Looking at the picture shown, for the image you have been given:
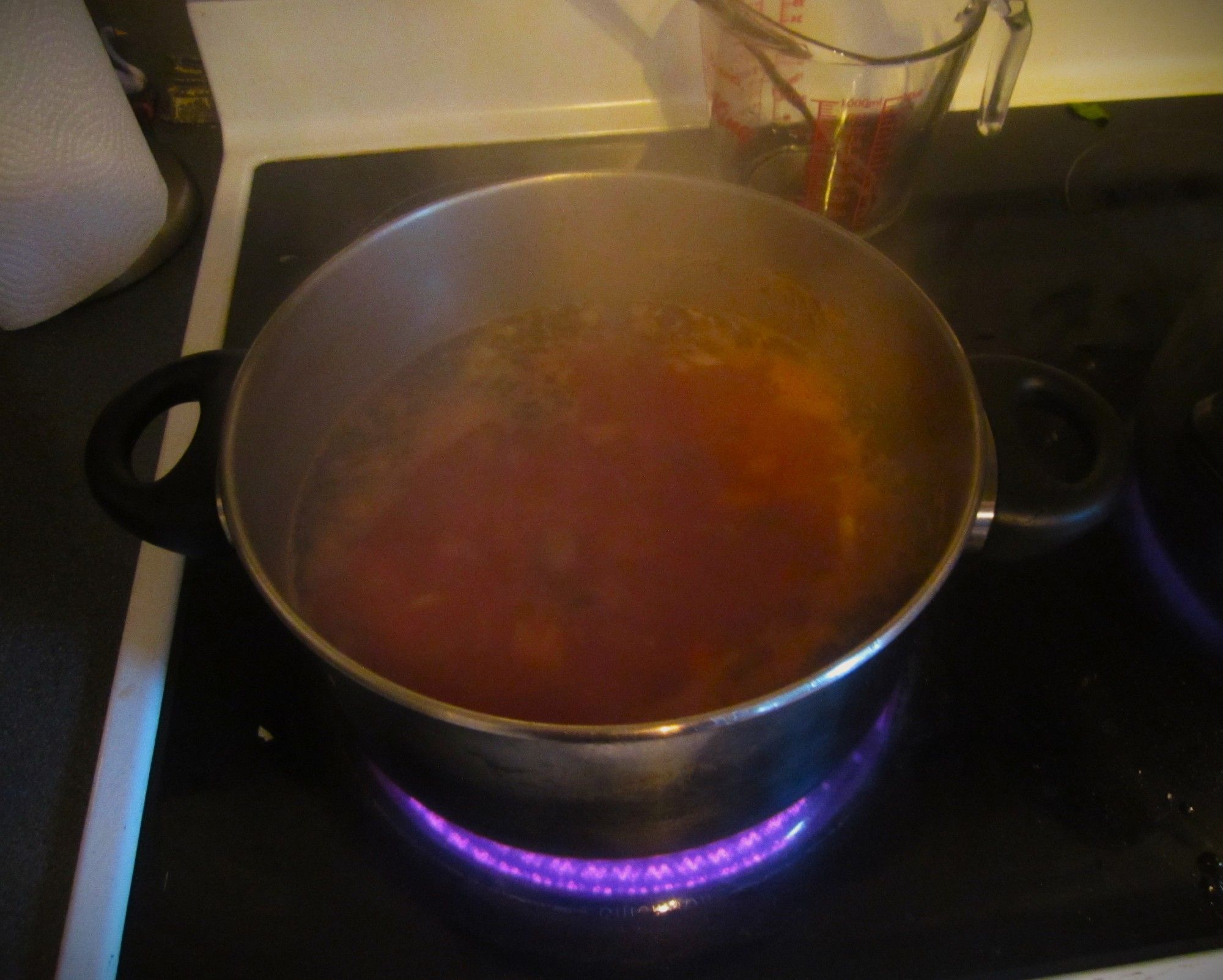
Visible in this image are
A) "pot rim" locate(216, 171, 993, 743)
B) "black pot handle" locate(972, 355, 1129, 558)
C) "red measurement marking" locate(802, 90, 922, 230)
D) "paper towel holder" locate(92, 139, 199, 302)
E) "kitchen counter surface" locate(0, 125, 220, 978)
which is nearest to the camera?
"pot rim" locate(216, 171, 993, 743)

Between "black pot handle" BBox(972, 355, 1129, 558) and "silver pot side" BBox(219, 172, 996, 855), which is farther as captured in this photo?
"black pot handle" BBox(972, 355, 1129, 558)

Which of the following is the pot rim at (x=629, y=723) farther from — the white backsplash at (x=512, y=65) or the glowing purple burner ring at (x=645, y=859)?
the white backsplash at (x=512, y=65)

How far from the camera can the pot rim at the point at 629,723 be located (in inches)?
16.6

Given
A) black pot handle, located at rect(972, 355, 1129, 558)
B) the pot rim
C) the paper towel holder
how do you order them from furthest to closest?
the paper towel holder < black pot handle, located at rect(972, 355, 1129, 558) < the pot rim

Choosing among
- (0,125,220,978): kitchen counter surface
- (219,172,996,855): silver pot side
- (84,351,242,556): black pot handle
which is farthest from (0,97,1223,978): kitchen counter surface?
(84,351,242,556): black pot handle

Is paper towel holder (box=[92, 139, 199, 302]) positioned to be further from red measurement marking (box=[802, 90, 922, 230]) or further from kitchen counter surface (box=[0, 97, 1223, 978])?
red measurement marking (box=[802, 90, 922, 230])

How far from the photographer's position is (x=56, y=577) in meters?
0.87

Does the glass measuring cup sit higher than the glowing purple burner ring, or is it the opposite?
the glass measuring cup

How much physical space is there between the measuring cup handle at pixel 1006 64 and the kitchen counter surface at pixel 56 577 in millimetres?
905

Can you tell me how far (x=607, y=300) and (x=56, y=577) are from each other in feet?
2.04

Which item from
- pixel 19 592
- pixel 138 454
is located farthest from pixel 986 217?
pixel 19 592

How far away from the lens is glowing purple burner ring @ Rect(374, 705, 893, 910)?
0.60 metres

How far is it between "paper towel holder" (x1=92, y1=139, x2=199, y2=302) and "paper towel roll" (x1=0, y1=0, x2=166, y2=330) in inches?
0.5

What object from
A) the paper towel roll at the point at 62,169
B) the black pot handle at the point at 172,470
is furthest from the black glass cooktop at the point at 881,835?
the paper towel roll at the point at 62,169
